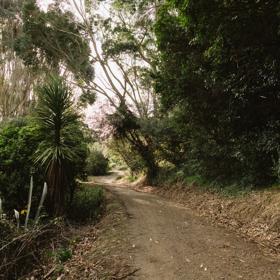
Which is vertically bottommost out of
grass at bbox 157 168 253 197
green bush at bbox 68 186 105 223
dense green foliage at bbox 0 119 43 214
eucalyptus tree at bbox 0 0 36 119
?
green bush at bbox 68 186 105 223

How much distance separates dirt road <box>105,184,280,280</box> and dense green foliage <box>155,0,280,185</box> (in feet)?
7.41

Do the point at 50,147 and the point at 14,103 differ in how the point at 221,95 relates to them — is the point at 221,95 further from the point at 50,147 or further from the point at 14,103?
the point at 14,103

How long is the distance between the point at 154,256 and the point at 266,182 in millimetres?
3790

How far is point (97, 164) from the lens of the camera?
22.5 meters

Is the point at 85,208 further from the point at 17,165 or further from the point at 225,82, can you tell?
the point at 225,82

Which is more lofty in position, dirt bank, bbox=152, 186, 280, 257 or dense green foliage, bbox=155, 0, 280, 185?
dense green foliage, bbox=155, 0, 280, 185

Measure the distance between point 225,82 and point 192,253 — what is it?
4.42 meters

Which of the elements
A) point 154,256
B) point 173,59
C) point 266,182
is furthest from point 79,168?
point 266,182

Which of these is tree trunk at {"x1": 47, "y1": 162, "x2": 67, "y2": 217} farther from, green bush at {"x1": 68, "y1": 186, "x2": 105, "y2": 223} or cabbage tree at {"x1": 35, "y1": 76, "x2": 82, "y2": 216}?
green bush at {"x1": 68, "y1": 186, "x2": 105, "y2": 223}

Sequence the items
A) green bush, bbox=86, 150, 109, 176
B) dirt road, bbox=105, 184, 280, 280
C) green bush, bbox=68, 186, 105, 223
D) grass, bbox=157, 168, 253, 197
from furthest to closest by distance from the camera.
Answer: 1. green bush, bbox=86, 150, 109, 176
2. grass, bbox=157, 168, 253, 197
3. green bush, bbox=68, 186, 105, 223
4. dirt road, bbox=105, 184, 280, 280

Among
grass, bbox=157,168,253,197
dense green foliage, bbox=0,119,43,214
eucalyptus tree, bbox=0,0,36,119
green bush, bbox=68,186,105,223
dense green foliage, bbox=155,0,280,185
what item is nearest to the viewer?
dense green foliage, bbox=155,0,280,185

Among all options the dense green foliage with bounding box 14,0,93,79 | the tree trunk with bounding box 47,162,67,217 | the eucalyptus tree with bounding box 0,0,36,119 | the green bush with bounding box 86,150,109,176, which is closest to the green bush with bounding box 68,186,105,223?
the tree trunk with bounding box 47,162,67,217

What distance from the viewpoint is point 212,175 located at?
28.9 feet

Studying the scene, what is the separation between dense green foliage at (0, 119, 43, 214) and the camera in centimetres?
605
